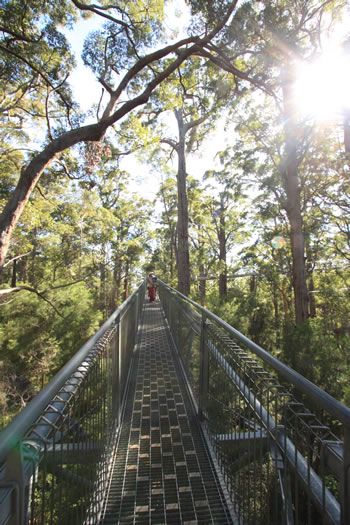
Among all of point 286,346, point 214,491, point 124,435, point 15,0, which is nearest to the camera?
point 214,491

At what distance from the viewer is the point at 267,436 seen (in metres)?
1.60

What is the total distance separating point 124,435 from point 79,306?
14.3m

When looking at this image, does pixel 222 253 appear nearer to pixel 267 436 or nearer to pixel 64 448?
pixel 267 436

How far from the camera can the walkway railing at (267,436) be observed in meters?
1.10

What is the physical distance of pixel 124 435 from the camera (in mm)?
3158

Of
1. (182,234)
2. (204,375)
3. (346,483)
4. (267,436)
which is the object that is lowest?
(204,375)

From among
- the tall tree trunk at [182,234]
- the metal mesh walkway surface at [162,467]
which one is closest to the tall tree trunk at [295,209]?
the tall tree trunk at [182,234]

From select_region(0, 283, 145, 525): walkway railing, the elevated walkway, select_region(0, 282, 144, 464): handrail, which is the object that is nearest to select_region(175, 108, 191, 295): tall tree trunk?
the elevated walkway

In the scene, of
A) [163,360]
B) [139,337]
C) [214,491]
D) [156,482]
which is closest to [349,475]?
[214,491]

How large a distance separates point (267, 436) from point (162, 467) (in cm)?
162

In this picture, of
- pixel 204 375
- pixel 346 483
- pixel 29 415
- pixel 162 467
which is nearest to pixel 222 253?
pixel 204 375

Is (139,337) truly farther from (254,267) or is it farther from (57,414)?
(254,267)

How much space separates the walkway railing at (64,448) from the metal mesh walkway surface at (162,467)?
8.5 inches

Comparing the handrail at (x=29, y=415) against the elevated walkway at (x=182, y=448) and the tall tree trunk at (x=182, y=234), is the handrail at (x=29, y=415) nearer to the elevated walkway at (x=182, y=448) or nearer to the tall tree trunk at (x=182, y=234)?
the elevated walkway at (x=182, y=448)
